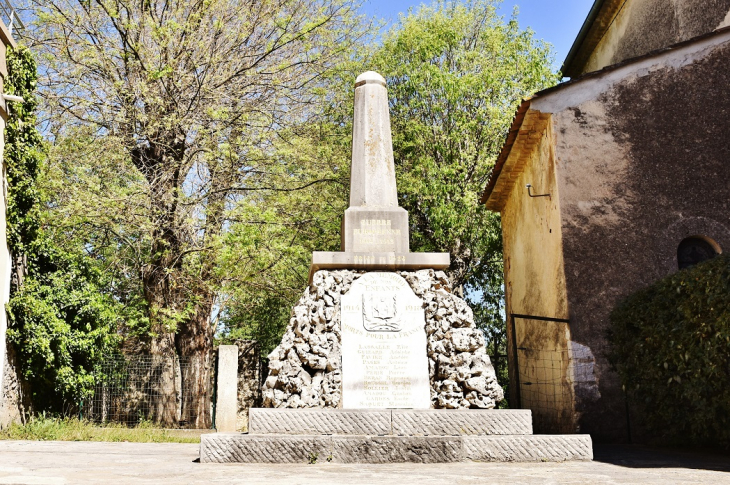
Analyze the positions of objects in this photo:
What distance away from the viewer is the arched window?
10890 millimetres

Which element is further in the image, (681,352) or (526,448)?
(681,352)

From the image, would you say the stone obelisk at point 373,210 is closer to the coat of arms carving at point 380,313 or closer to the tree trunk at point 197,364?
the coat of arms carving at point 380,313

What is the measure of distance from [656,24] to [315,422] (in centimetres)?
1192

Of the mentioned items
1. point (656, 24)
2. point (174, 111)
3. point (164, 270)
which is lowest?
point (164, 270)

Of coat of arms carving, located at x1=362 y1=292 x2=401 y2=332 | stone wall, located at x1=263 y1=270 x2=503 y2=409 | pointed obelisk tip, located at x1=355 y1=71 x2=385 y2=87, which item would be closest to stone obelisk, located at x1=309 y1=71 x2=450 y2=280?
pointed obelisk tip, located at x1=355 y1=71 x2=385 y2=87

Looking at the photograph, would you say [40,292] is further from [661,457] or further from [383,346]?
[661,457]

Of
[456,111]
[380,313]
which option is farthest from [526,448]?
[456,111]

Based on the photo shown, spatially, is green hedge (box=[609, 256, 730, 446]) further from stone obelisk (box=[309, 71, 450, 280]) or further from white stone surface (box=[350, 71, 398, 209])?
white stone surface (box=[350, 71, 398, 209])

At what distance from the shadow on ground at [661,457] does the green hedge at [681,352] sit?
200mm

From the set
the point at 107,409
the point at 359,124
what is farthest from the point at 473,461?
the point at 107,409

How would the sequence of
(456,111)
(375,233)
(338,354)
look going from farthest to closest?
(456,111) < (375,233) < (338,354)

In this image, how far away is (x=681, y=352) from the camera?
26.0 ft

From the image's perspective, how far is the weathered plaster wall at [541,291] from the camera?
11.1 m

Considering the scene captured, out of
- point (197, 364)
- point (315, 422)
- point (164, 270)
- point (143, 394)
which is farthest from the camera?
point (197, 364)
